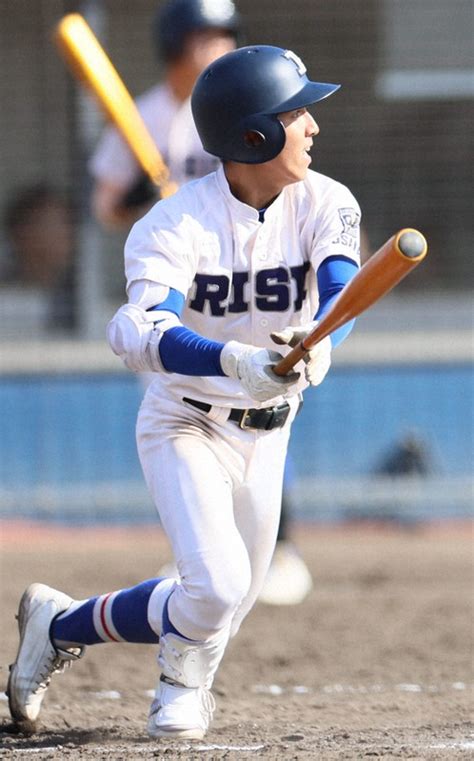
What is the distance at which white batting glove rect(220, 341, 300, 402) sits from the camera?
11.0 ft

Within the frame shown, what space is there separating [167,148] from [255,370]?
304 centimetres

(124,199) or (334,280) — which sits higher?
(124,199)

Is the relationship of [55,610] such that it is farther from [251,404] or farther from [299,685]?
[299,685]

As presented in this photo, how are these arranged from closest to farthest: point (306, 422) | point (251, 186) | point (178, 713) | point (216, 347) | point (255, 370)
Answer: point (255, 370)
point (216, 347)
point (178, 713)
point (251, 186)
point (306, 422)

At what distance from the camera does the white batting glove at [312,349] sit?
3.39 meters

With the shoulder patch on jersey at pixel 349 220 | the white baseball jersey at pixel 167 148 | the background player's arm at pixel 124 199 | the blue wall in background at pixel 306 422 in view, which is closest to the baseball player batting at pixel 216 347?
the shoulder patch on jersey at pixel 349 220

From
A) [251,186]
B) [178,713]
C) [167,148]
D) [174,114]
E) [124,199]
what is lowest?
[178,713]

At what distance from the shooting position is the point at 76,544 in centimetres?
848

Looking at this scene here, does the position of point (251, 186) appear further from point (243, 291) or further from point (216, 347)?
point (216, 347)

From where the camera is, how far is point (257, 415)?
3797mm

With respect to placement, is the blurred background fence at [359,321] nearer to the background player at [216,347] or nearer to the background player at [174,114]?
the background player at [174,114]

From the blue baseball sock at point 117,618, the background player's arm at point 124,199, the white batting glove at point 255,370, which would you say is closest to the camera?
the white batting glove at point 255,370

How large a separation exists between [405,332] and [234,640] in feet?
12.1

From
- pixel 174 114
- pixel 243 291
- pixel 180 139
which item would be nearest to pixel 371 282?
pixel 243 291
